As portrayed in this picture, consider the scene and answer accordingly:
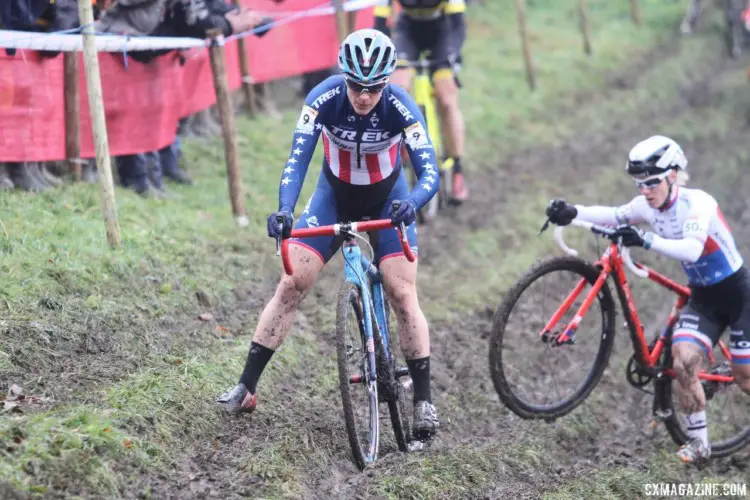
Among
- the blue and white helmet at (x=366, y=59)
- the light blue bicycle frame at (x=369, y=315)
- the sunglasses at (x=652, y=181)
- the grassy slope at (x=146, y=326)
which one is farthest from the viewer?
the sunglasses at (x=652, y=181)

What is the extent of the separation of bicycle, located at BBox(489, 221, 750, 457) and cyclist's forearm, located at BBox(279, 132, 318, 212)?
5.87 feet

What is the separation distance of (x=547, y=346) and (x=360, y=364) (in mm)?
1827

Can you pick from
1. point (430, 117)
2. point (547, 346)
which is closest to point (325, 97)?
point (547, 346)

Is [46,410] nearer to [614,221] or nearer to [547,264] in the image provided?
[547,264]

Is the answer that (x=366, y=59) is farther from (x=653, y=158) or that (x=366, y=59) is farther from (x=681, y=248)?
(x=681, y=248)

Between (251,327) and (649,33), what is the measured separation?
1518 centimetres

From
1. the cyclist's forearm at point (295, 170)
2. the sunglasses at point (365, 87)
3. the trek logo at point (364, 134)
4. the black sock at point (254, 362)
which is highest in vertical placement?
the sunglasses at point (365, 87)

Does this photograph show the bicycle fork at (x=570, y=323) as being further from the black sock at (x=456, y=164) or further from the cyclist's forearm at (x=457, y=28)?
the cyclist's forearm at (x=457, y=28)

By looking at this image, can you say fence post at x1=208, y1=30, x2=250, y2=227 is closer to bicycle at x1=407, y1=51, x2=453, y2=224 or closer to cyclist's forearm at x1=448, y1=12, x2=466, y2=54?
bicycle at x1=407, y1=51, x2=453, y2=224

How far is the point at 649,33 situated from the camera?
20109mm

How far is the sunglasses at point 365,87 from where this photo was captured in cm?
568

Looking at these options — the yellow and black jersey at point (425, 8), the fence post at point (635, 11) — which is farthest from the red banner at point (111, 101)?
the fence post at point (635, 11)

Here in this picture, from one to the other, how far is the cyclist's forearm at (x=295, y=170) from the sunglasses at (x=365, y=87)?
0.39 metres

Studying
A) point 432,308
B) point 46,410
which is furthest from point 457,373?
point 46,410
